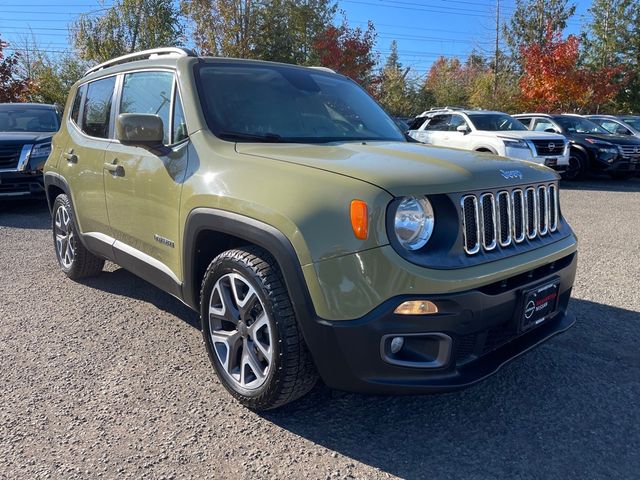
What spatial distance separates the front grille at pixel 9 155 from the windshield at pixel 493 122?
358 inches

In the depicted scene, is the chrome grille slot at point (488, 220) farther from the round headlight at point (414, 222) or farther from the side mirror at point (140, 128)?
the side mirror at point (140, 128)

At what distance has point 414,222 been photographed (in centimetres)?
226

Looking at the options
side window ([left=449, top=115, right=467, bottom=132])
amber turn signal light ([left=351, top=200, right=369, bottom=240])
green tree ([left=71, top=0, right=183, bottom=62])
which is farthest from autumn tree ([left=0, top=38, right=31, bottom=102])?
amber turn signal light ([left=351, top=200, right=369, bottom=240])

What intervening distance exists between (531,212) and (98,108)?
333 centimetres

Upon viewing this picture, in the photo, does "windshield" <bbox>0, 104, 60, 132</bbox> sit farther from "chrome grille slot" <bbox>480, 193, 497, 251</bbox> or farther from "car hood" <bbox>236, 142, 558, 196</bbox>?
"chrome grille slot" <bbox>480, 193, 497, 251</bbox>

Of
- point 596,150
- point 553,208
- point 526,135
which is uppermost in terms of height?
point 553,208

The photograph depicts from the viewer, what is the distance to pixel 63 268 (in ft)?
16.3

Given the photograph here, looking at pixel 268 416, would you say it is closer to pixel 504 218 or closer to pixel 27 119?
pixel 504 218

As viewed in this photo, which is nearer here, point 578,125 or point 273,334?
point 273,334

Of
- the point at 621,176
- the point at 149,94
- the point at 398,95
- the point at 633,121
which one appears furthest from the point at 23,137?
the point at 398,95

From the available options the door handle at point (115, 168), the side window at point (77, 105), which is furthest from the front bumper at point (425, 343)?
the side window at point (77, 105)

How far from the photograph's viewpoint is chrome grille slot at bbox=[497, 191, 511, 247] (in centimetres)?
250

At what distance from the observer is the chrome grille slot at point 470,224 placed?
7.64 ft

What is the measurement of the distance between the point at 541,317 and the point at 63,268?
4.17 meters
